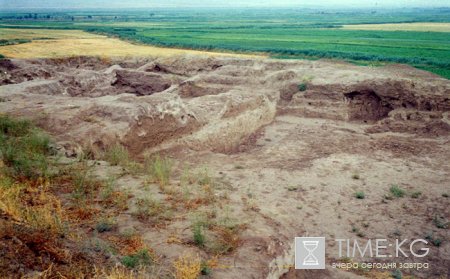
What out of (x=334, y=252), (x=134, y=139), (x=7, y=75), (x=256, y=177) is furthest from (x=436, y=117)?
(x=7, y=75)

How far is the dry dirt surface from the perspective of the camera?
6.16 metres

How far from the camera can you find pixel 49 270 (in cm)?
352

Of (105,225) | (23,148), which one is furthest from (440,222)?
(23,148)

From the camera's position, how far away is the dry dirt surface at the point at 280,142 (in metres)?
6.16

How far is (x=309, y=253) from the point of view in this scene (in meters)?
5.55

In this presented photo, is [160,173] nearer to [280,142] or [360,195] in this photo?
[360,195]

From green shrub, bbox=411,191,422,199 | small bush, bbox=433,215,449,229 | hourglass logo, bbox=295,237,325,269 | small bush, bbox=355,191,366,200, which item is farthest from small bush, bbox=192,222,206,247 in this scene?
green shrub, bbox=411,191,422,199

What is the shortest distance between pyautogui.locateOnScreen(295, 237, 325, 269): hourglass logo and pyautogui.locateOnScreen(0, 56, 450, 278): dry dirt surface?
0.13 meters

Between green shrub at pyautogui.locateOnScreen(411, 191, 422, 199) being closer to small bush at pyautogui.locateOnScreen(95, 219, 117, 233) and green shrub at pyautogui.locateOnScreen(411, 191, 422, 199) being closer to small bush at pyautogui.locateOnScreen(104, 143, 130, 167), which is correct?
small bush at pyautogui.locateOnScreen(104, 143, 130, 167)

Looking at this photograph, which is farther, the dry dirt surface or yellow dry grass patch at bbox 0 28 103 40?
yellow dry grass patch at bbox 0 28 103 40

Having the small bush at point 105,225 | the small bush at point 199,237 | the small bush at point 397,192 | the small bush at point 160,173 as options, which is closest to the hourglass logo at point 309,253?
the small bush at point 199,237

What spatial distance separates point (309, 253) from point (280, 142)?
722 centimetres

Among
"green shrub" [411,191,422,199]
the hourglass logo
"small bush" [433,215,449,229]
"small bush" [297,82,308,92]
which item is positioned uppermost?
"small bush" [297,82,308,92]

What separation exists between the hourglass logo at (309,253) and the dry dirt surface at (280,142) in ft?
0.44
